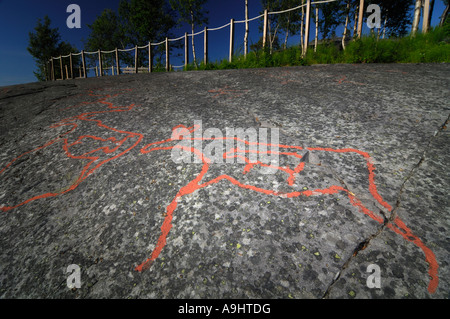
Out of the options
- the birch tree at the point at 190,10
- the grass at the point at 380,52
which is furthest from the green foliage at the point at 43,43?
the grass at the point at 380,52

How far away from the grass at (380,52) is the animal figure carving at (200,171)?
3.87 metres

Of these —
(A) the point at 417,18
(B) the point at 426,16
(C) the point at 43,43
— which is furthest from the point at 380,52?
(C) the point at 43,43

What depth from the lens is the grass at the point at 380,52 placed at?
148 inches

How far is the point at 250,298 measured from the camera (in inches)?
33.4

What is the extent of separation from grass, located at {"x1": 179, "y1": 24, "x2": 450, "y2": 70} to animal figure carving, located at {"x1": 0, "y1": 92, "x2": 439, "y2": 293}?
387cm

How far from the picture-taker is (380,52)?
4.09 meters

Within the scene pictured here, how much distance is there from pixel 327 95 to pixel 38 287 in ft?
10.2

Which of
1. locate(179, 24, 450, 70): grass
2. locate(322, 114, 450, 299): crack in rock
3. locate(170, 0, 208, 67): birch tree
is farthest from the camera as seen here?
locate(170, 0, 208, 67): birch tree

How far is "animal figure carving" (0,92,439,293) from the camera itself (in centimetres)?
103

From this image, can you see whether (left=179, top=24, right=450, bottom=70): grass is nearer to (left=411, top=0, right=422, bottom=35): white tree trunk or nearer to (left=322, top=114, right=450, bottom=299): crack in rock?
(left=411, top=0, right=422, bottom=35): white tree trunk

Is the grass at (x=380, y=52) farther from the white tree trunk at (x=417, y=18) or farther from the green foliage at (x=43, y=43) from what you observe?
the green foliage at (x=43, y=43)

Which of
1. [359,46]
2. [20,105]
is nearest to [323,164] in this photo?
[359,46]

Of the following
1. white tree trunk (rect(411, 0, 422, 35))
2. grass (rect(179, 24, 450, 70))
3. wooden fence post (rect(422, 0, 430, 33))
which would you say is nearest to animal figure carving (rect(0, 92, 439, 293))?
grass (rect(179, 24, 450, 70))

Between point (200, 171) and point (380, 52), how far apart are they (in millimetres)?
4797
